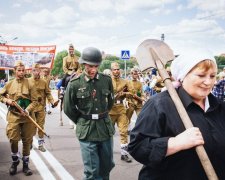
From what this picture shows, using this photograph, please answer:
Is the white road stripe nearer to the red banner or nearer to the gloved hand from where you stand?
the gloved hand

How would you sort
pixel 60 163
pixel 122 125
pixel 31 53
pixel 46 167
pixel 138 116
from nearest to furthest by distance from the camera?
pixel 138 116, pixel 46 167, pixel 60 163, pixel 122 125, pixel 31 53

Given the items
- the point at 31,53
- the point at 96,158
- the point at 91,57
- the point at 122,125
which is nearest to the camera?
the point at 96,158

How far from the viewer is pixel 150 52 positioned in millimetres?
2490

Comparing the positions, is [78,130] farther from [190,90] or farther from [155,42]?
[190,90]

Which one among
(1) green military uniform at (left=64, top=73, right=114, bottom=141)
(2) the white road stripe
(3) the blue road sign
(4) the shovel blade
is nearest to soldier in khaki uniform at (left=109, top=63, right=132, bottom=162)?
(2) the white road stripe

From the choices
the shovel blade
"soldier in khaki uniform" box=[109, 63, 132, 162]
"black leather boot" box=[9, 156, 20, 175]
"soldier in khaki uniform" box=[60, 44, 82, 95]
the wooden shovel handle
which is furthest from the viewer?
"soldier in khaki uniform" box=[60, 44, 82, 95]

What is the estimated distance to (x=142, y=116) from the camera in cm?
205

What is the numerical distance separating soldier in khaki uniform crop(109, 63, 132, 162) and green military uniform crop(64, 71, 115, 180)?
2.25m

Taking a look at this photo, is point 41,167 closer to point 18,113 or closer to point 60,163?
point 60,163

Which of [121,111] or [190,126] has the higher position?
[190,126]

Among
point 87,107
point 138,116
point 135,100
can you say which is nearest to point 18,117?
point 87,107

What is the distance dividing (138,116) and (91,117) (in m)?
2.26

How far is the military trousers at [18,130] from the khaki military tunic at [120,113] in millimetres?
1781

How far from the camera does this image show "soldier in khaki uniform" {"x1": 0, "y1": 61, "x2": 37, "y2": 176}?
570 cm
